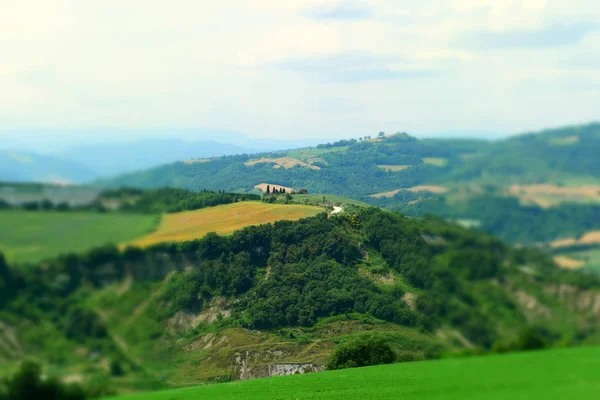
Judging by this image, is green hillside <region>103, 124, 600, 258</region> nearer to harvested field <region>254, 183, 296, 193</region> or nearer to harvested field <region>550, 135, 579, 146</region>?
harvested field <region>550, 135, 579, 146</region>

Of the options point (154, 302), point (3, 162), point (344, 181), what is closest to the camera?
point (3, 162)

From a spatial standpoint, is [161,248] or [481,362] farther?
[161,248]

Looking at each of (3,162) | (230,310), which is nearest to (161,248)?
(3,162)

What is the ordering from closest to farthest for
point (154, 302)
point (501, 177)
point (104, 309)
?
point (501, 177) < point (104, 309) < point (154, 302)

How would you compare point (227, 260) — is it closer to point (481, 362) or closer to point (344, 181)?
point (344, 181)

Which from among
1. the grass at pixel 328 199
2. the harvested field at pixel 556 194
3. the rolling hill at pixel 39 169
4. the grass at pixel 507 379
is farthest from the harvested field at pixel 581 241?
the grass at pixel 328 199

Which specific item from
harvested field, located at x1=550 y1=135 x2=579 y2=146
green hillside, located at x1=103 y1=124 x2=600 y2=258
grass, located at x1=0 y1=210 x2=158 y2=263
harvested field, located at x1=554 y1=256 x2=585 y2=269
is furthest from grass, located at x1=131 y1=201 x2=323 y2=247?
harvested field, located at x1=550 y1=135 x2=579 y2=146

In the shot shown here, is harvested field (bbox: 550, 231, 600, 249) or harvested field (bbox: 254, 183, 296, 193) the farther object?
harvested field (bbox: 254, 183, 296, 193)

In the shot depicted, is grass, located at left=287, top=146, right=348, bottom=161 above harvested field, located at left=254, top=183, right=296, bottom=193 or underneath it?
above
